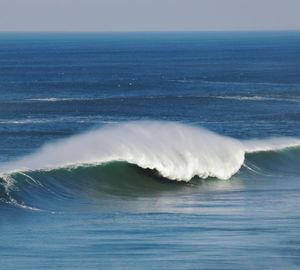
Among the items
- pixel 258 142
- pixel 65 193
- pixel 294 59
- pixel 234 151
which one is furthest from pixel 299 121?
pixel 294 59

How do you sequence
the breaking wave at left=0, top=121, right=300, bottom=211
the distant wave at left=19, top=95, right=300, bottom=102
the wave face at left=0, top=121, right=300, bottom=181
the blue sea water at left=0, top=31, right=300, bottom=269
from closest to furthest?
the blue sea water at left=0, top=31, right=300, bottom=269
the breaking wave at left=0, top=121, right=300, bottom=211
the wave face at left=0, top=121, right=300, bottom=181
the distant wave at left=19, top=95, right=300, bottom=102

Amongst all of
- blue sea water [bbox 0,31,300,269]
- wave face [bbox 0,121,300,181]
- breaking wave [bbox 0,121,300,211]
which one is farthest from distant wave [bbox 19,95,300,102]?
→ wave face [bbox 0,121,300,181]

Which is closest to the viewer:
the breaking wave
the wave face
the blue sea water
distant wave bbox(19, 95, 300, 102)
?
the blue sea water

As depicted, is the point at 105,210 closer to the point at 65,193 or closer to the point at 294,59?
the point at 65,193

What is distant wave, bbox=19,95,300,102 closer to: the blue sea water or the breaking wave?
the blue sea water

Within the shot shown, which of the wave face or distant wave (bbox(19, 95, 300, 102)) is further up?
distant wave (bbox(19, 95, 300, 102))

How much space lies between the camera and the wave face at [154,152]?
42.2 metres

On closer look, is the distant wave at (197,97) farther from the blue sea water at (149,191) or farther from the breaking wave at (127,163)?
the breaking wave at (127,163)

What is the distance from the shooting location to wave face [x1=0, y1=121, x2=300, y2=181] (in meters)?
42.2

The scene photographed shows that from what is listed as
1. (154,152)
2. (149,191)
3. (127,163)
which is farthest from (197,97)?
(149,191)

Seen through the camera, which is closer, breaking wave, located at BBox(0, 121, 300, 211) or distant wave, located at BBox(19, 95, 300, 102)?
breaking wave, located at BBox(0, 121, 300, 211)

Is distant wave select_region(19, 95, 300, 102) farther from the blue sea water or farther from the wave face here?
the wave face

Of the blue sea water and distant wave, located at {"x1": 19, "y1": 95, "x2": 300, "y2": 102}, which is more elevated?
distant wave, located at {"x1": 19, "y1": 95, "x2": 300, "y2": 102}

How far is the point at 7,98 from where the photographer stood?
301 feet
